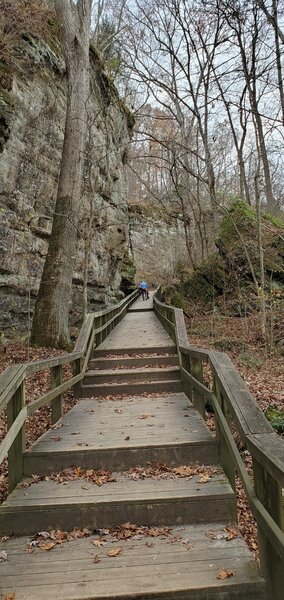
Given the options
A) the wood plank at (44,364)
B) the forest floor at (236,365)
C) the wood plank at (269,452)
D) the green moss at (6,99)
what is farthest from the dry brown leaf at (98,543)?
the green moss at (6,99)

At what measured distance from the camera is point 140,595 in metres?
2.40

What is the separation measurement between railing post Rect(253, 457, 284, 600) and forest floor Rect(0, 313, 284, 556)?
0.98 meters

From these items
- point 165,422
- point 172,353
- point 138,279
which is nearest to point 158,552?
point 165,422

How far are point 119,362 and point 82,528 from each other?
4.85 meters

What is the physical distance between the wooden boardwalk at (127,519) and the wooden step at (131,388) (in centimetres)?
160

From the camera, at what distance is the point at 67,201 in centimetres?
974

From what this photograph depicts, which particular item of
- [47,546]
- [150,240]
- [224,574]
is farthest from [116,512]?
[150,240]

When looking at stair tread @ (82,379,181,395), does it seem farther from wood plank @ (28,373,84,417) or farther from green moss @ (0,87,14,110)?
green moss @ (0,87,14,110)

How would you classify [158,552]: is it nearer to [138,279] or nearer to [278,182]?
[278,182]

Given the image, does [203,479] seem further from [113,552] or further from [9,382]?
[9,382]

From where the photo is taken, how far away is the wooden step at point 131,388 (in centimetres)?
667

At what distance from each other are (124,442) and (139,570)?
1629mm

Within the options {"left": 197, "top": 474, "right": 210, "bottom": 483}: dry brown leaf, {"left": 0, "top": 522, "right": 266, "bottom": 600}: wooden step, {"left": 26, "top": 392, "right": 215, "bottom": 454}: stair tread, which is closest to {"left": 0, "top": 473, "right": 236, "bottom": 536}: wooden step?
{"left": 0, "top": 522, "right": 266, "bottom": 600}: wooden step

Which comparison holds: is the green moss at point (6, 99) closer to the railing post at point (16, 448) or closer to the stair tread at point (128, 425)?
the stair tread at point (128, 425)
